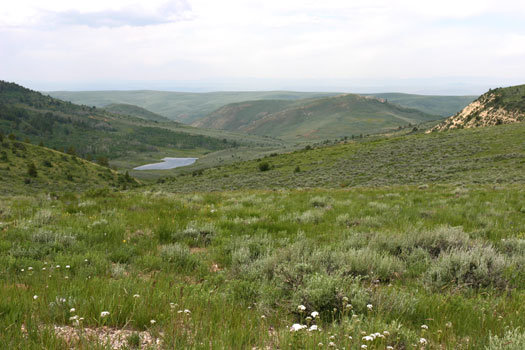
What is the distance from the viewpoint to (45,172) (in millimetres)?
73188

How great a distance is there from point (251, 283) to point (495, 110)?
8521cm

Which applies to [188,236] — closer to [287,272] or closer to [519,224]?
[287,272]

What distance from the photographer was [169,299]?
3.42 m

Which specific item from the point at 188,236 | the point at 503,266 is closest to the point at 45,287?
the point at 188,236

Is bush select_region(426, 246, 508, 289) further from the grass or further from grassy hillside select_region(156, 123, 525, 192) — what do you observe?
grassy hillside select_region(156, 123, 525, 192)

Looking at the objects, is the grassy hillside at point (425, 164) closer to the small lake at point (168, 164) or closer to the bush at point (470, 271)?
the bush at point (470, 271)

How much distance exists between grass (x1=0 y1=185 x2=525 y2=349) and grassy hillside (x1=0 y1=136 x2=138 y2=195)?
60.7 meters

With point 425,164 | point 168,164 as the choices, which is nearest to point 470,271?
point 425,164

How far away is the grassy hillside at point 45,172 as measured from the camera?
2475 inches

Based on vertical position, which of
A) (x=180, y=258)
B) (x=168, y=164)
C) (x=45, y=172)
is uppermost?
(x=180, y=258)

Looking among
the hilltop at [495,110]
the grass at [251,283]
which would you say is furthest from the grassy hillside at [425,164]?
the grass at [251,283]

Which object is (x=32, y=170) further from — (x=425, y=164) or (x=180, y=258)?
(x=180, y=258)

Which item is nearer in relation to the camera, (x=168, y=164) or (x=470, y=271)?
(x=470, y=271)

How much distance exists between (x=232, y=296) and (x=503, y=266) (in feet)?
13.3
